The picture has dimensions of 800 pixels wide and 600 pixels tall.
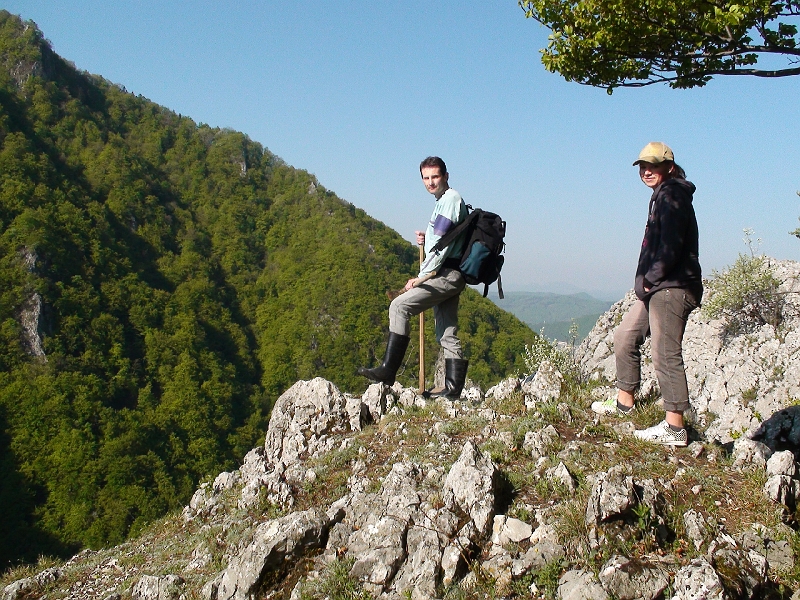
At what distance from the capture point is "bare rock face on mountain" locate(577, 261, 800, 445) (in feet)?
21.7

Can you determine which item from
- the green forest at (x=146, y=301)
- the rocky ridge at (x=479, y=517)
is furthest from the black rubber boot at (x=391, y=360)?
the green forest at (x=146, y=301)

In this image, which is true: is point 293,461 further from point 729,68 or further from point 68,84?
point 68,84

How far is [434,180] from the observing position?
6023mm

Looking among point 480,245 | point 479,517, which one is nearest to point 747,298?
point 480,245

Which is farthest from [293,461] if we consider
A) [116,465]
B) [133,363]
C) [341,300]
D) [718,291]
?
[341,300]

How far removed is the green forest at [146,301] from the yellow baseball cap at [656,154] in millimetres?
35578

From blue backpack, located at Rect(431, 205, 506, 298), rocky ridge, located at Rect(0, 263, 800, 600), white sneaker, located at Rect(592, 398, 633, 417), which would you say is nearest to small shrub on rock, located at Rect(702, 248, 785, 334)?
rocky ridge, located at Rect(0, 263, 800, 600)

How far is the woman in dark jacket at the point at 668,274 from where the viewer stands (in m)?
4.47

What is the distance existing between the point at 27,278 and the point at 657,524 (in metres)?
85.7

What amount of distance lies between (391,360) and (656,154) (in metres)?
3.25

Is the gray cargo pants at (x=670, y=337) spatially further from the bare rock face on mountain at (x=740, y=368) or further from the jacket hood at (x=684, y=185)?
the bare rock face on mountain at (x=740, y=368)

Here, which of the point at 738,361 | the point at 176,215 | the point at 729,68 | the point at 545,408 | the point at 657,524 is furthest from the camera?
the point at 176,215

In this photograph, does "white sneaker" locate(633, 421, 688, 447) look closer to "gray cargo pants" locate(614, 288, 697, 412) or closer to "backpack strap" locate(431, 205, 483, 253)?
"gray cargo pants" locate(614, 288, 697, 412)

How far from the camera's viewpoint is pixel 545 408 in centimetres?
571
